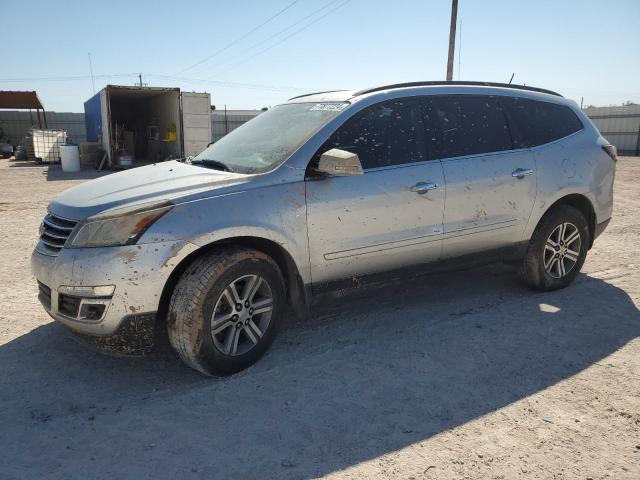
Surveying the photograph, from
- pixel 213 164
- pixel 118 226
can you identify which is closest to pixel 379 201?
pixel 213 164

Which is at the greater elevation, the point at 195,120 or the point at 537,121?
the point at 195,120

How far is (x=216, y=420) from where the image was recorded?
2.73 m

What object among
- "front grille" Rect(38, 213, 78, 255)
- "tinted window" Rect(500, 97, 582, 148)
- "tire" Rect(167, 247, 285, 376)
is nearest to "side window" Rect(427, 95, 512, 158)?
"tinted window" Rect(500, 97, 582, 148)

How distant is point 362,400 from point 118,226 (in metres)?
1.76

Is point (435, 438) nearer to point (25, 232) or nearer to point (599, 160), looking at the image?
point (599, 160)

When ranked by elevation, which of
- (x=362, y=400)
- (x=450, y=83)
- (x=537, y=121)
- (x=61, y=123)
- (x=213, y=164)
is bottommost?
(x=362, y=400)

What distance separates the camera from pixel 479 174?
4.01 m

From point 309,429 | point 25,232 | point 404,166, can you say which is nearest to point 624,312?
point 404,166

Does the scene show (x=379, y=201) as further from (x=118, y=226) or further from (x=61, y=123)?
(x=61, y=123)

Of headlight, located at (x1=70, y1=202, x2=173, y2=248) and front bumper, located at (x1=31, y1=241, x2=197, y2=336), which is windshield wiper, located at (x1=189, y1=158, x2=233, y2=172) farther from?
front bumper, located at (x1=31, y1=241, x2=197, y2=336)

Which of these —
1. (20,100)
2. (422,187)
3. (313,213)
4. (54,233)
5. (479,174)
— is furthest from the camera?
(20,100)

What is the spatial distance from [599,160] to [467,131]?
1613 millimetres

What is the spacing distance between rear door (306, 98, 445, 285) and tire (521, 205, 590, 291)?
47.1 inches

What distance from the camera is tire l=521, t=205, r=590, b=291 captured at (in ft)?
14.8
